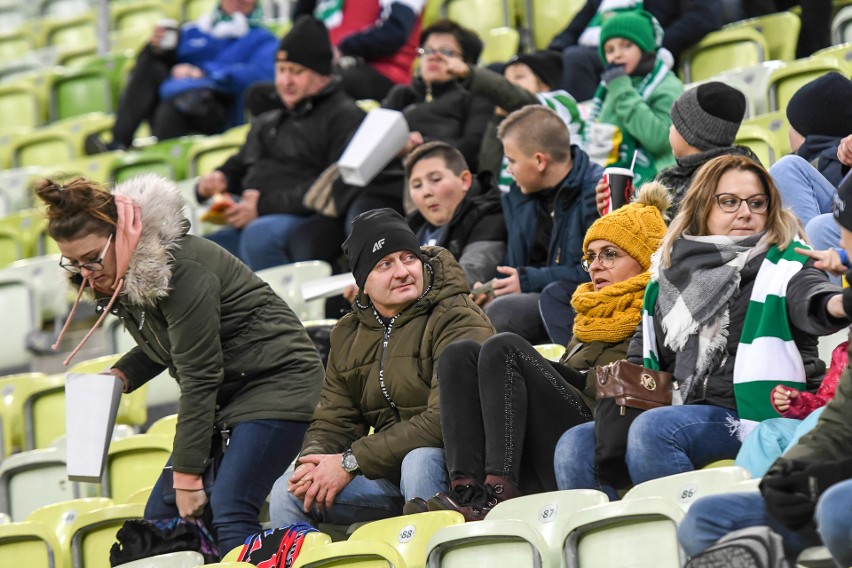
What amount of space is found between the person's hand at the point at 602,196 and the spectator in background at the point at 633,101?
1.98 ft

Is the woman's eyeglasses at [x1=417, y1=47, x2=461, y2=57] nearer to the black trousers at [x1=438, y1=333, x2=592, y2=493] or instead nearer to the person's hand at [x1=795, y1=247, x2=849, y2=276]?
the black trousers at [x1=438, y1=333, x2=592, y2=493]

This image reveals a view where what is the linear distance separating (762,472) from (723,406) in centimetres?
35

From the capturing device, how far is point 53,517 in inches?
204

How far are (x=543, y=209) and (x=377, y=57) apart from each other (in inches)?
125

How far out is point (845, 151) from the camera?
4.69 meters

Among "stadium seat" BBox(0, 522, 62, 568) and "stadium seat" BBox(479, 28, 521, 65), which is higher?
"stadium seat" BBox(479, 28, 521, 65)

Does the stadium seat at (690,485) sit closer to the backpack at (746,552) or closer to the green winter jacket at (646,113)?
the backpack at (746,552)

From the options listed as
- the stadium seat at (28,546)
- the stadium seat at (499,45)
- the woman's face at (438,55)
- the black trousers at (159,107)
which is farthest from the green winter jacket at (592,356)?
the black trousers at (159,107)

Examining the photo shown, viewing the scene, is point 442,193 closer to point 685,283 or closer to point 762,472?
point 685,283

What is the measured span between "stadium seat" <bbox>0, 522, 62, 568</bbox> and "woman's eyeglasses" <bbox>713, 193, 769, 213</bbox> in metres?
2.30

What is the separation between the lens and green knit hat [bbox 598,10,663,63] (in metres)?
6.43

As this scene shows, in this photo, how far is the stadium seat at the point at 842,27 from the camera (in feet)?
24.2

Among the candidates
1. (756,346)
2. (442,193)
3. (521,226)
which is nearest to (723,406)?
(756,346)

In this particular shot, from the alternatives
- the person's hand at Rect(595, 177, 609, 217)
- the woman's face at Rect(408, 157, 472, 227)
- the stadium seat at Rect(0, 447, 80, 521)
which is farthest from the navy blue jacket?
the stadium seat at Rect(0, 447, 80, 521)
